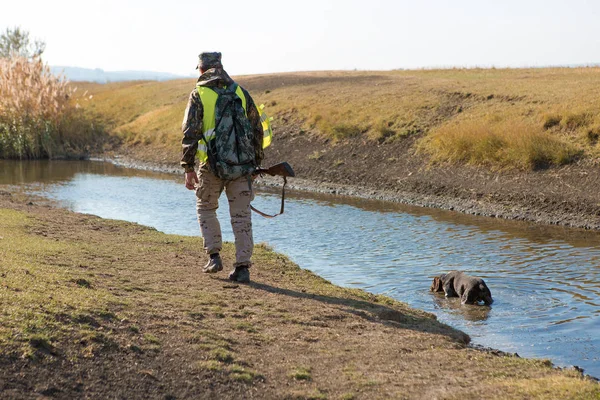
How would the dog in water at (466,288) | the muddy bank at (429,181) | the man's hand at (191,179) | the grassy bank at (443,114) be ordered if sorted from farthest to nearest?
the grassy bank at (443,114)
the muddy bank at (429,181)
the dog in water at (466,288)
the man's hand at (191,179)

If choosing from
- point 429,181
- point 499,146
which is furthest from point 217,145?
point 499,146

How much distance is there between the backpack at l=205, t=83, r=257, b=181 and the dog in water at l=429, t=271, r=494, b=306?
3081mm

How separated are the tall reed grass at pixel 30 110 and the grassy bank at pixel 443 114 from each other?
139 inches

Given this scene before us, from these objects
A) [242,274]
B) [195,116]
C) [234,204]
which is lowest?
[242,274]

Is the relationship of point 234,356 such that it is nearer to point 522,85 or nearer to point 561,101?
point 561,101

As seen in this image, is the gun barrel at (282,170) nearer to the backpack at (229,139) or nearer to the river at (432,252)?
the backpack at (229,139)

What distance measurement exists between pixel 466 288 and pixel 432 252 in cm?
375

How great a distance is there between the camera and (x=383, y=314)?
25.8ft

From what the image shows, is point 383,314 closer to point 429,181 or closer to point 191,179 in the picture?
point 191,179

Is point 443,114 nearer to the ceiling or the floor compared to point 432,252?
nearer to the ceiling

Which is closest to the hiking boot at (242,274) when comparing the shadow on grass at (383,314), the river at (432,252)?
the shadow on grass at (383,314)

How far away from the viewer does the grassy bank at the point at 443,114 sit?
775 inches

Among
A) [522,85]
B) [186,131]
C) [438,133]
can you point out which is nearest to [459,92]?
[522,85]

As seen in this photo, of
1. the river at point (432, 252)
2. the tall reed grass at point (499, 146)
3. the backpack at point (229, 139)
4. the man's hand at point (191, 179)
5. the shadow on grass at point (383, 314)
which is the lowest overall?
the river at point (432, 252)
